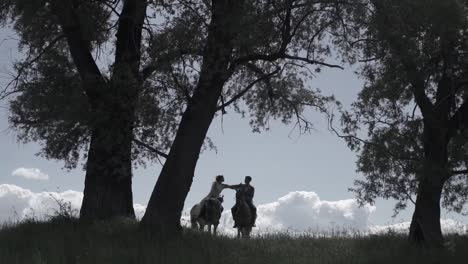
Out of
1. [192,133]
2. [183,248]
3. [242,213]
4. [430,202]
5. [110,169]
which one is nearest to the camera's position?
[183,248]

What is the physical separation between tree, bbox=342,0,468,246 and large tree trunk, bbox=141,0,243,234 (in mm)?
3849

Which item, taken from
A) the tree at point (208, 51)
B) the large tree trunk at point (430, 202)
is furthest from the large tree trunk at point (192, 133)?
the large tree trunk at point (430, 202)

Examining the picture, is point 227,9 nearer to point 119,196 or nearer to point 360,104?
point 360,104

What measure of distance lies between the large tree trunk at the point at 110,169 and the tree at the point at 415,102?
6.76 metres

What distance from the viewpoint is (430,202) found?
20.6 meters

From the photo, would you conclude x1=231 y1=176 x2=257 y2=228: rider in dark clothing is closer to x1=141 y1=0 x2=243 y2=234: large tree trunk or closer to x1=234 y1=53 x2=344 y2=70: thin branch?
x1=141 y1=0 x2=243 y2=234: large tree trunk

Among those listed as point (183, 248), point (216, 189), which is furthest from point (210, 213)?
point (183, 248)

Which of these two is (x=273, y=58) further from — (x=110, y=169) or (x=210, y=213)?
(x=210, y=213)

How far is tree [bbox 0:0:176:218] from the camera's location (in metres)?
20.1

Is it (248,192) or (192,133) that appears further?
(248,192)

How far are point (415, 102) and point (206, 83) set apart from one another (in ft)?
20.9

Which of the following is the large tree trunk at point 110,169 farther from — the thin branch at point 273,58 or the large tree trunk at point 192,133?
the thin branch at point 273,58

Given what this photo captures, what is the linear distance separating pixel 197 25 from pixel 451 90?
25.6 ft

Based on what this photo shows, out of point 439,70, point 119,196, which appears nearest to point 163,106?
point 119,196
